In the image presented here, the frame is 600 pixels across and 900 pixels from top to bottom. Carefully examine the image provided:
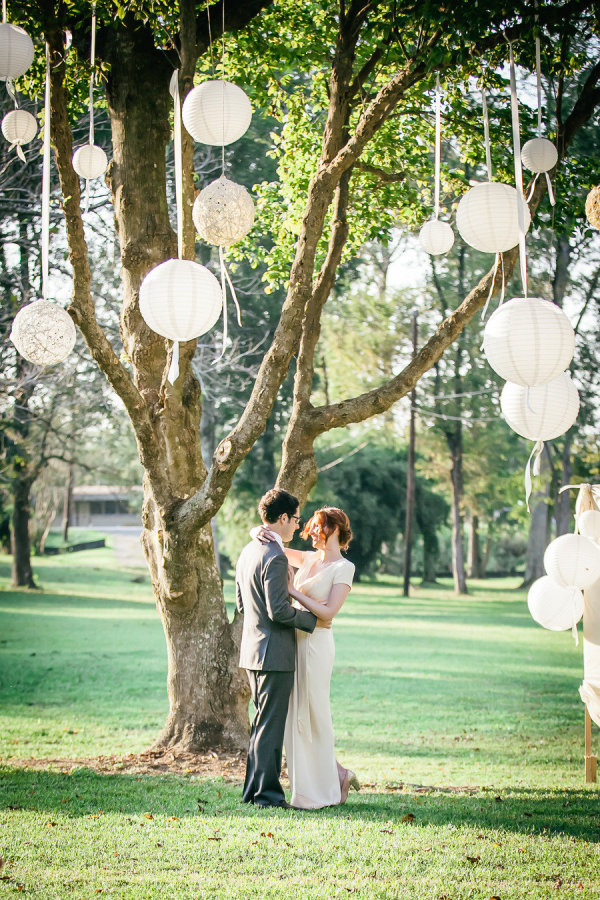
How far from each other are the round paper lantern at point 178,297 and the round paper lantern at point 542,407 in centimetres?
189

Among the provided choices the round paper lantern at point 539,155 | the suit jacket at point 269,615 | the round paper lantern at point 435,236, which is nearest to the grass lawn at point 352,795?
the suit jacket at point 269,615

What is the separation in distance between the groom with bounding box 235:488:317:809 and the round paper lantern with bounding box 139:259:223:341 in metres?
1.21

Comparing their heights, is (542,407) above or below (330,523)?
above

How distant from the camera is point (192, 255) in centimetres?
636

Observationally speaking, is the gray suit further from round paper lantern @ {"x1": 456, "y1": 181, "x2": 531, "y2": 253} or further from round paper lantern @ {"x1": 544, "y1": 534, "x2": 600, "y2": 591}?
round paper lantern @ {"x1": 456, "y1": 181, "x2": 531, "y2": 253}

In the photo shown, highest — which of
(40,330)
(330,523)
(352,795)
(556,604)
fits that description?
(40,330)

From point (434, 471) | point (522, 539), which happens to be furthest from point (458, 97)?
point (522, 539)

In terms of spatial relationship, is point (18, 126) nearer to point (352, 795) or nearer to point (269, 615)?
point (269, 615)

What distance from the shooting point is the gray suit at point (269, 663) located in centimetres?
516

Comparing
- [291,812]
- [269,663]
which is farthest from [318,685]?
[291,812]

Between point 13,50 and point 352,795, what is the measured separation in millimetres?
5270

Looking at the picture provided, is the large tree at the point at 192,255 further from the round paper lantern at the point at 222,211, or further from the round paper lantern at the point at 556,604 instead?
the round paper lantern at the point at 556,604

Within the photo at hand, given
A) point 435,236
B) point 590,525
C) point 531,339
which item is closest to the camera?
point 531,339

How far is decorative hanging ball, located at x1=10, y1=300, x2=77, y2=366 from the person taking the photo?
→ 17.2 feet
